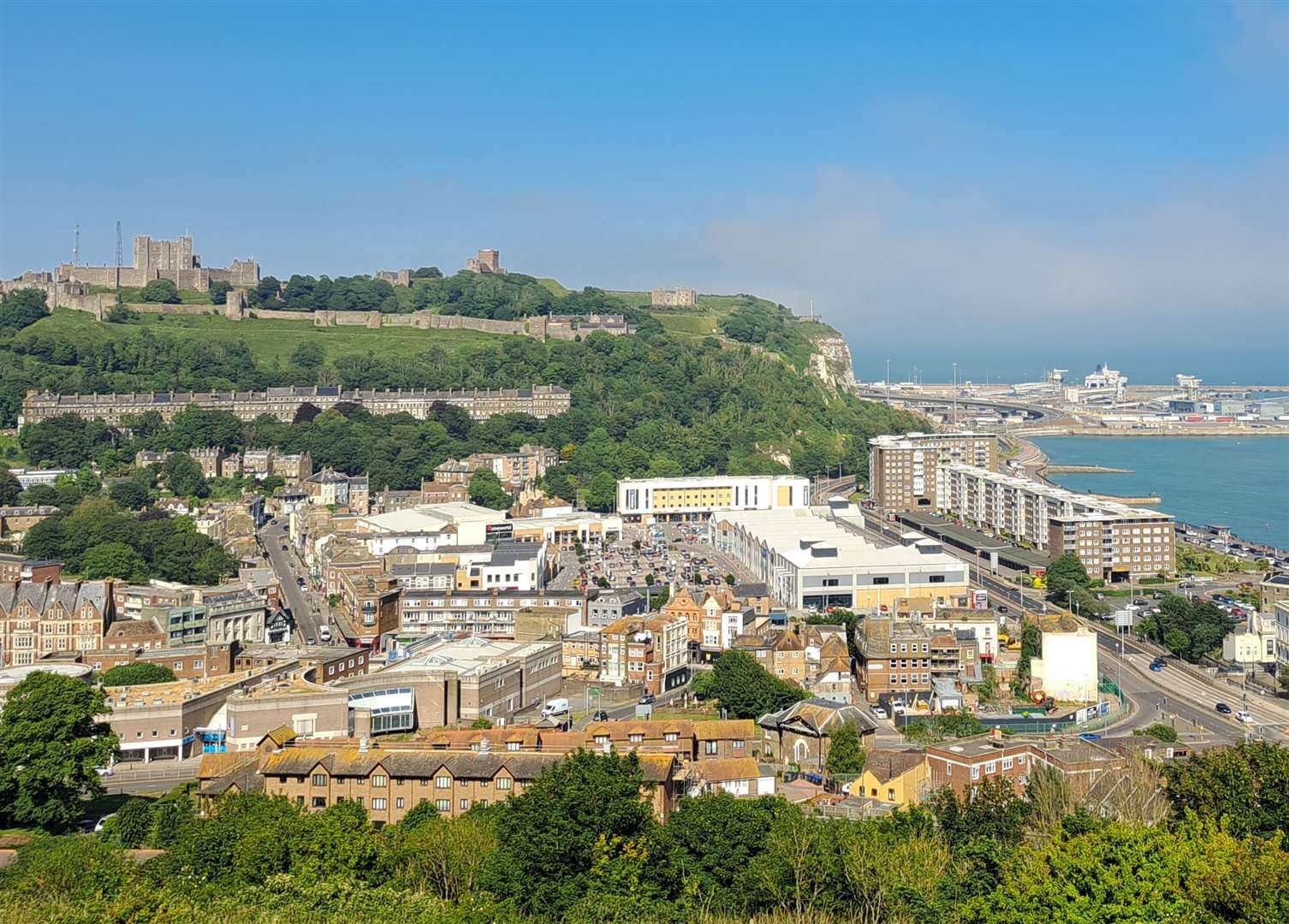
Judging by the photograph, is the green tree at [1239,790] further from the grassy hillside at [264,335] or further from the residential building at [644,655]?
the grassy hillside at [264,335]

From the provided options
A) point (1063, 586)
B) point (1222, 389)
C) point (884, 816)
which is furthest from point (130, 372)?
point (1222, 389)

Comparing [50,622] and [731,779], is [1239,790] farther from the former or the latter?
[50,622]

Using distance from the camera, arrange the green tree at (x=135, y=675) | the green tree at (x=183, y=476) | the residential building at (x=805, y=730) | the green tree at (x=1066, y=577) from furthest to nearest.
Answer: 1. the green tree at (x=183, y=476)
2. the green tree at (x=1066, y=577)
3. the green tree at (x=135, y=675)
4. the residential building at (x=805, y=730)

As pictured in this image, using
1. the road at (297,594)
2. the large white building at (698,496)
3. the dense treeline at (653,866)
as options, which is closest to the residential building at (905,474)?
the large white building at (698,496)

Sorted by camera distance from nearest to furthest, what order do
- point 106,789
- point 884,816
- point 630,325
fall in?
point 884,816 → point 106,789 → point 630,325

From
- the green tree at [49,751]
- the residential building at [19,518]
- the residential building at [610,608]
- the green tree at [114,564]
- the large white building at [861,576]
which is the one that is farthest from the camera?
the residential building at [19,518]

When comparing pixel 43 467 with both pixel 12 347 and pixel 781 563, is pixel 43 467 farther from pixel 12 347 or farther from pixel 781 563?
pixel 781 563
